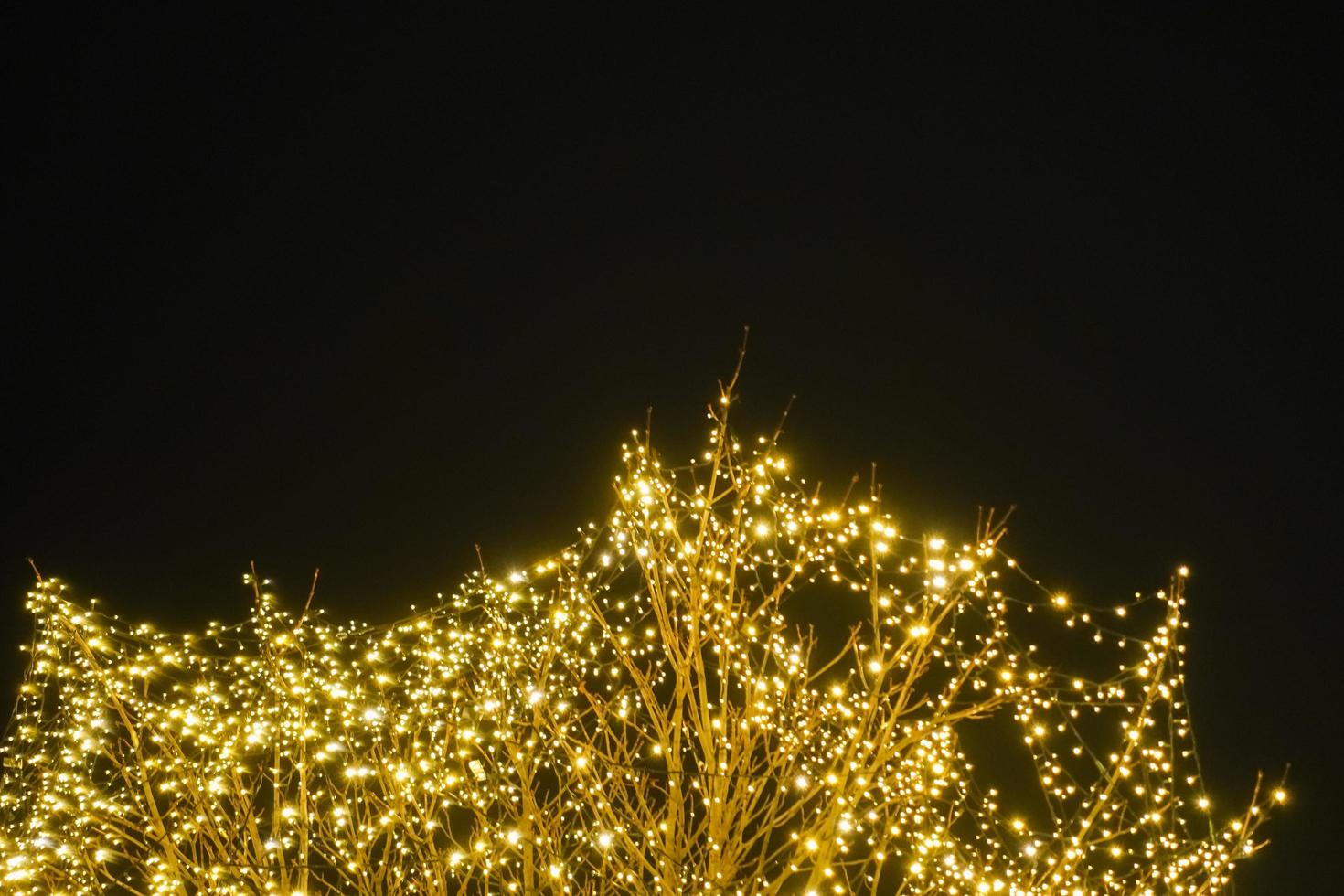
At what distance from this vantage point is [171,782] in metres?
3.25

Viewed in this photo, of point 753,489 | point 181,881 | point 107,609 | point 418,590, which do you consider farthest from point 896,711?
point 107,609

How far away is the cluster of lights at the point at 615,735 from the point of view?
9.35 ft

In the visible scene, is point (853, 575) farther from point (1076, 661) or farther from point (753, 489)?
point (753, 489)

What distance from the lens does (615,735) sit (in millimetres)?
3250

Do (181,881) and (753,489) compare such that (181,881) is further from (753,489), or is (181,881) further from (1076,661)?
(1076,661)

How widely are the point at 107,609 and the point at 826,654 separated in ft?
16.9

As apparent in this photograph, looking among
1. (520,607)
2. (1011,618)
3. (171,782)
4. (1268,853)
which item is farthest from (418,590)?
(1268,853)

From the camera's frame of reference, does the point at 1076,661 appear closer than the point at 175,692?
No

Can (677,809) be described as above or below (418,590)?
below

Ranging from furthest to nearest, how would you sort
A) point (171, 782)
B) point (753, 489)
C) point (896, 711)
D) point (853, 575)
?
1. point (853, 575)
2. point (753, 489)
3. point (171, 782)
4. point (896, 711)

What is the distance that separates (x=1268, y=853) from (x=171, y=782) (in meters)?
5.87

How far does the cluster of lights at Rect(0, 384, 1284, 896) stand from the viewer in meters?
2.85

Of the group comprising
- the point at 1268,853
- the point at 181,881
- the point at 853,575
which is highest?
the point at 853,575

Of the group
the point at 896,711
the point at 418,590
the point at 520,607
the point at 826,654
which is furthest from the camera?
the point at 418,590
